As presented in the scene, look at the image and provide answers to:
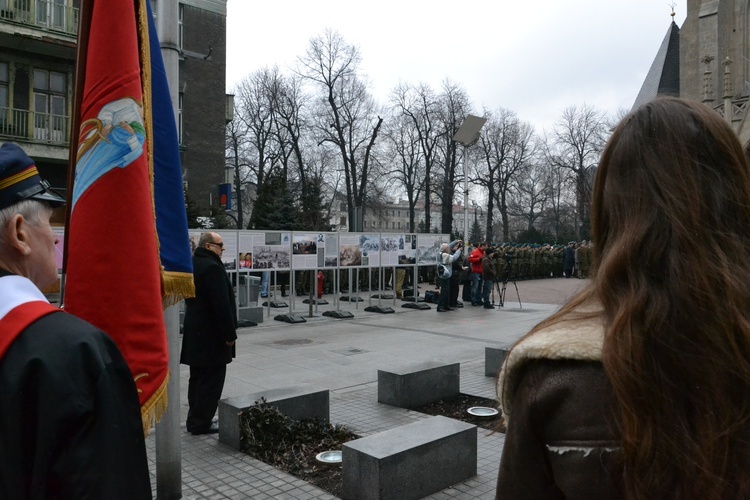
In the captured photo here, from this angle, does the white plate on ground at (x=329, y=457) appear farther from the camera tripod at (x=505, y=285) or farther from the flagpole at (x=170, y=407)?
the camera tripod at (x=505, y=285)

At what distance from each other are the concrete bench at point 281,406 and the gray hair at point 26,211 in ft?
14.0

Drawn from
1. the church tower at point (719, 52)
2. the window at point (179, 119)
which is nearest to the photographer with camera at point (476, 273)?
the window at point (179, 119)

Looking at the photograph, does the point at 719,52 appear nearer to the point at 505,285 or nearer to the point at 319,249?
the point at 505,285

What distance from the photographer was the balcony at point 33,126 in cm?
2102

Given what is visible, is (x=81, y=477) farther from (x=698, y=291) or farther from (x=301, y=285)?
(x=301, y=285)

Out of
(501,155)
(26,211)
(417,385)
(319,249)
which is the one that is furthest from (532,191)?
(26,211)

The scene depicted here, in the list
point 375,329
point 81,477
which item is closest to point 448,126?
point 375,329

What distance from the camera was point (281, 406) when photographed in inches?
238

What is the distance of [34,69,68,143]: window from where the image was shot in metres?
21.9

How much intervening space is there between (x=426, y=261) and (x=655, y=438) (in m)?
17.6

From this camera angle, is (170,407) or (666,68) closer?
(170,407)

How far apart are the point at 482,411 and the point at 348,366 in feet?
10.7

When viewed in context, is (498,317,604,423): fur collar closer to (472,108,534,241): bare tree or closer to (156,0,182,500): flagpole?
(156,0,182,500): flagpole

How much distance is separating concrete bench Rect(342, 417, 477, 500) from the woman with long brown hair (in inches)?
133
